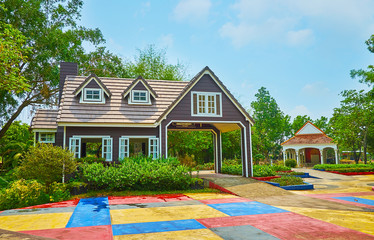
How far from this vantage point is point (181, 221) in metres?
8.01

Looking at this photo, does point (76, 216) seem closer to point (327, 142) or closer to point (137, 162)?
point (137, 162)

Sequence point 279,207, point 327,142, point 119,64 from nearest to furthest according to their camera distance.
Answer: point 279,207
point 119,64
point 327,142

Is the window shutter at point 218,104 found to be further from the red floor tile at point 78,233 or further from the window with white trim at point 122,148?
the red floor tile at point 78,233

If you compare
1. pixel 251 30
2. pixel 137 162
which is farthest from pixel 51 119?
pixel 251 30

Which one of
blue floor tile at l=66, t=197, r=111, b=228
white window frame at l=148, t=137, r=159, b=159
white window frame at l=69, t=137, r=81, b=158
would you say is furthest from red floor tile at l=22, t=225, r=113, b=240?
white window frame at l=148, t=137, r=159, b=159

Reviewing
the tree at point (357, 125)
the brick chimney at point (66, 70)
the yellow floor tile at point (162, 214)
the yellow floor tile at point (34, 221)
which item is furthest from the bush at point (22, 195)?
the tree at point (357, 125)

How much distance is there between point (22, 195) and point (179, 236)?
7.86 meters

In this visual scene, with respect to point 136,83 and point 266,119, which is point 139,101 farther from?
point 266,119

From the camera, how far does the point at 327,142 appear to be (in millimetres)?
35406

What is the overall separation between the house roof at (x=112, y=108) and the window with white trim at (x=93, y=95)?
1.33 ft

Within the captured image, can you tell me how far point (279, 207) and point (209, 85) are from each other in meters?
9.72

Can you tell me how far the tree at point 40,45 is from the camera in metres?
25.5

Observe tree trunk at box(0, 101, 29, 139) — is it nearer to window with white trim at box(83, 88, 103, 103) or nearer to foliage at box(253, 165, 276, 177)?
window with white trim at box(83, 88, 103, 103)

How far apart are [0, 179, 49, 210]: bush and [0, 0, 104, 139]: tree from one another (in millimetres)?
15046
